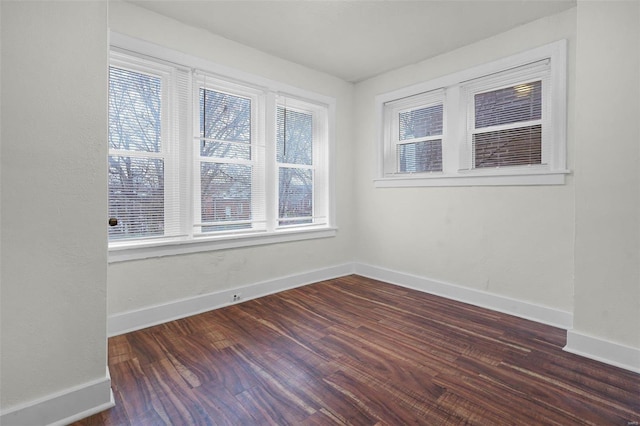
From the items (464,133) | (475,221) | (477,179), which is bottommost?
(475,221)

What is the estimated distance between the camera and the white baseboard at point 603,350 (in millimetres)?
1972

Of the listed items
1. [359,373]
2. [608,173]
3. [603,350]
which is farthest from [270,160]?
[603,350]

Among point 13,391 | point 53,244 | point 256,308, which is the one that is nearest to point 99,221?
point 53,244

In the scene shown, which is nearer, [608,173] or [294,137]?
[608,173]

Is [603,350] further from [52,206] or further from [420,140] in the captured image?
[52,206]

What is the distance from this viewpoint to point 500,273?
2.97 m

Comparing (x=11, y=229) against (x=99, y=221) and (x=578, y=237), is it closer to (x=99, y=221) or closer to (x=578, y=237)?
(x=99, y=221)

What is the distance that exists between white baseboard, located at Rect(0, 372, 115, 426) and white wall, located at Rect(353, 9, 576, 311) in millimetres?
3058

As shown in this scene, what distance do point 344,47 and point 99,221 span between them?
2.75m

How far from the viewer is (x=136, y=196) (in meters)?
2.60

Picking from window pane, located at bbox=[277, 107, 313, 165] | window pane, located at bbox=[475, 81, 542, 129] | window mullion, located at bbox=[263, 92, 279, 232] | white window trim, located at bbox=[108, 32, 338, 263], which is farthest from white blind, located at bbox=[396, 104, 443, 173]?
window mullion, located at bbox=[263, 92, 279, 232]

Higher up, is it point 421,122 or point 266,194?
point 421,122

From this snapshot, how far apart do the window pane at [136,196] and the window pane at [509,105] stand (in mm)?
3098

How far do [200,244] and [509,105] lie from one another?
10.4 feet
